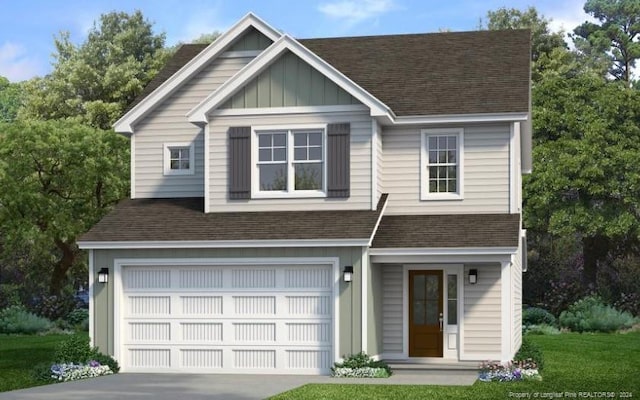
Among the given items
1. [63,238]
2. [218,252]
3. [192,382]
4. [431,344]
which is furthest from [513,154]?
[63,238]

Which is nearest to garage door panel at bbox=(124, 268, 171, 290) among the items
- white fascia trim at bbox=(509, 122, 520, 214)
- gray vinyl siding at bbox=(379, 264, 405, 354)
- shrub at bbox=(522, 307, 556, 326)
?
gray vinyl siding at bbox=(379, 264, 405, 354)

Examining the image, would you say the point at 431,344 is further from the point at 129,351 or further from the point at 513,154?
the point at 129,351

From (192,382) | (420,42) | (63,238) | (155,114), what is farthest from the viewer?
(63,238)

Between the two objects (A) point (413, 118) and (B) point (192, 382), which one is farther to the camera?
(A) point (413, 118)

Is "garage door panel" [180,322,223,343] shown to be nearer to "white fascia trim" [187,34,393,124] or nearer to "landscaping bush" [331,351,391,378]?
"landscaping bush" [331,351,391,378]

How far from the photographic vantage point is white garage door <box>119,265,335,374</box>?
953 inches

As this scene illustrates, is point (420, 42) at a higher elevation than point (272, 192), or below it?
higher

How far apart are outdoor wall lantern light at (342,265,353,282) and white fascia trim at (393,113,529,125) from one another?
12.8 ft

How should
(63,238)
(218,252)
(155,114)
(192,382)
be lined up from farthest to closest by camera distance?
(63,238) → (155,114) → (218,252) → (192,382)

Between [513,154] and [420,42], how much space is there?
203 inches

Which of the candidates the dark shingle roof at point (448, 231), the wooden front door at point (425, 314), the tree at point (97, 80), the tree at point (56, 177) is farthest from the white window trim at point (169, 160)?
the tree at point (97, 80)

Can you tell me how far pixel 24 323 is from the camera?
38.3 metres

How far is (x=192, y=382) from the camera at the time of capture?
22.4 meters

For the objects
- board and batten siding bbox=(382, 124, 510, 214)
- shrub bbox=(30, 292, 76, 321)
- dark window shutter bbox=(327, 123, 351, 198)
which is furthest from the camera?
shrub bbox=(30, 292, 76, 321)
